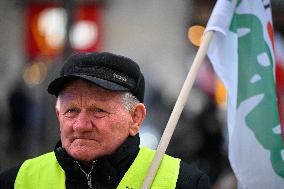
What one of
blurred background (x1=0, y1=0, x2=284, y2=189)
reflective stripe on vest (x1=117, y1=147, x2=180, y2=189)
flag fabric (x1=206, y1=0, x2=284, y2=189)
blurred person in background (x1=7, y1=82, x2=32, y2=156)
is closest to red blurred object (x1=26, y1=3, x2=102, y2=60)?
blurred background (x1=0, y1=0, x2=284, y2=189)

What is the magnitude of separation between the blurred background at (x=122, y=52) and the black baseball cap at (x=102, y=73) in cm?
633

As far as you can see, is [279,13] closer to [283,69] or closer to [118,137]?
[283,69]

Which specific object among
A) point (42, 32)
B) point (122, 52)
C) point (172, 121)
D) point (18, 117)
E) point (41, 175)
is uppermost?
point (172, 121)

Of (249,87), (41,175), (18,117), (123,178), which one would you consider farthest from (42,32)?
(123,178)

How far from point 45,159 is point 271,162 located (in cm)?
120

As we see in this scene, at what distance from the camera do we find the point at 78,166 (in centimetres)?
297

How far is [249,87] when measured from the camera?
11.8ft

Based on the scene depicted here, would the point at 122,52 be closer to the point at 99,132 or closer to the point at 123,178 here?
the point at 123,178

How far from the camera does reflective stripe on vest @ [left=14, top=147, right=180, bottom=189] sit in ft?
10.1

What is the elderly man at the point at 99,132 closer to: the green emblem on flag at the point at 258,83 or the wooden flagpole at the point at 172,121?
the wooden flagpole at the point at 172,121

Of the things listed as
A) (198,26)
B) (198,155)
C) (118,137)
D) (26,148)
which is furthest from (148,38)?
(118,137)

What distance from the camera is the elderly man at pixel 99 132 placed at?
2934mm

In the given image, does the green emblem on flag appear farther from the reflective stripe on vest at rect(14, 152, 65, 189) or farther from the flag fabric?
the reflective stripe on vest at rect(14, 152, 65, 189)

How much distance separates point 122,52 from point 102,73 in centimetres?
1549
